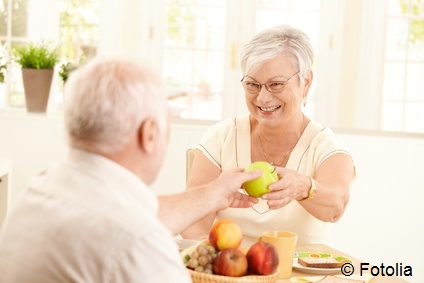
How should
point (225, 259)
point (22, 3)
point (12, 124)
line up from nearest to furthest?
point (225, 259)
point (12, 124)
point (22, 3)

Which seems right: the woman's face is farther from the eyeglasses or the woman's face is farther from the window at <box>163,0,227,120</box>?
the window at <box>163,0,227,120</box>

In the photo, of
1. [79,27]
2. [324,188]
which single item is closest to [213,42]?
[79,27]

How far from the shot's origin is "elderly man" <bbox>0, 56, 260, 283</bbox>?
3.82 ft

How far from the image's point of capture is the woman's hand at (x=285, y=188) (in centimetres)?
216

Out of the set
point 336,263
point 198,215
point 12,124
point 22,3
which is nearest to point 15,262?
point 198,215

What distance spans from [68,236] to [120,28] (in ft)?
22.0

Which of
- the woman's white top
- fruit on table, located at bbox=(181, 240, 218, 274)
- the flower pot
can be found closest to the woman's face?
the woman's white top

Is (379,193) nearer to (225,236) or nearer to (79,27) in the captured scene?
(225,236)

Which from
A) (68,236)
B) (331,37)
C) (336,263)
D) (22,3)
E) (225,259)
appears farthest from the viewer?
(331,37)

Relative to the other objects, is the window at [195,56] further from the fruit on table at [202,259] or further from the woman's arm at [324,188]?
the fruit on table at [202,259]

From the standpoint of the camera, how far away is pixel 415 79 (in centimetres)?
778

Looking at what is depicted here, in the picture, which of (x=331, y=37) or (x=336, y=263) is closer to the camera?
(x=336, y=263)

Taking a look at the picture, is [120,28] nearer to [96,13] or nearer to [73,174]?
[96,13]

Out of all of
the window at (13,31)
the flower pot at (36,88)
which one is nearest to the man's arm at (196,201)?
the flower pot at (36,88)
